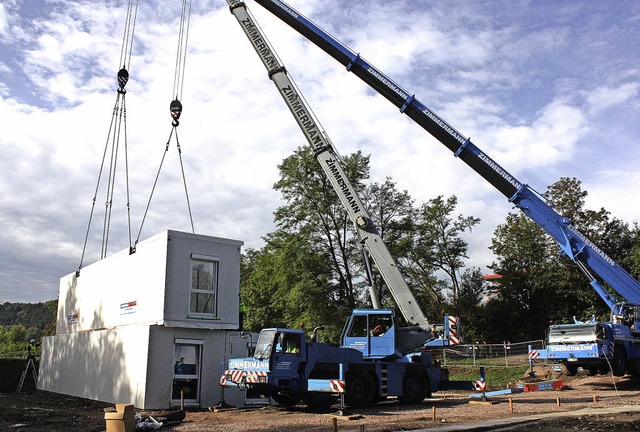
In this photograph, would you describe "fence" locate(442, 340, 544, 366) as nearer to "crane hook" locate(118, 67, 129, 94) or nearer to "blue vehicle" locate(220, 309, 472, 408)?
"blue vehicle" locate(220, 309, 472, 408)

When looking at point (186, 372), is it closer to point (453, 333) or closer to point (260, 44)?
point (453, 333)

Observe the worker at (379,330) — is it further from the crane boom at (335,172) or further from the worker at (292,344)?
the worker at (292,344)

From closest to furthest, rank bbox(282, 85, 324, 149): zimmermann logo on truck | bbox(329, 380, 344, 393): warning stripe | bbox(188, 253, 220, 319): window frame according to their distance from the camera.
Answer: bbox(329, 380, 344, 393): warning stripe, bbox(188, 253, 220, 319): window frame, bbox(282, 85, 324, 149): zimmermann logo on truck

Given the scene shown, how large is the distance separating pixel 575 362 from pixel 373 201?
21691mm

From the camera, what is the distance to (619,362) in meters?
19.7

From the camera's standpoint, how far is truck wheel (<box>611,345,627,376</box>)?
19.5m

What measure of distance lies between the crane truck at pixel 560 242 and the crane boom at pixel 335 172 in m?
1.76

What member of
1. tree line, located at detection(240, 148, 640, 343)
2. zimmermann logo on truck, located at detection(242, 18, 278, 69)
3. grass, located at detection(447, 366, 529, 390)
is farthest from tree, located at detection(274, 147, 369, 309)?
zimmermann logo on truck, located at detection(242, 18, 278, 69)

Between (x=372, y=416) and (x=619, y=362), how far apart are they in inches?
426

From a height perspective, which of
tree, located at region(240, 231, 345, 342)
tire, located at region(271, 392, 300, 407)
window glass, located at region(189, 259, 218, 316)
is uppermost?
tree, located at region(240, 231, 345, 342)

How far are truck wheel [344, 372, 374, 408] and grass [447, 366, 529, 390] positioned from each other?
12098mm

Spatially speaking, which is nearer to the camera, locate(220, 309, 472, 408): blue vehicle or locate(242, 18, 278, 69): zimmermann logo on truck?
locate(220, 309, 472, 408): blue vehicle

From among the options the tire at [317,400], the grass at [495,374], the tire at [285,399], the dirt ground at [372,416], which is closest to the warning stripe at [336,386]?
the dirt ground at [372,416]

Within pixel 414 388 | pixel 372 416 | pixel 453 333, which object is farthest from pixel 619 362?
pixel 372 416
